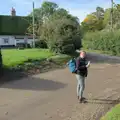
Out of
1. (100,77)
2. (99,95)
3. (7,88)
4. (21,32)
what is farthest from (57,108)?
(21,32)

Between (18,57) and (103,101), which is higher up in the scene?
(18,57)

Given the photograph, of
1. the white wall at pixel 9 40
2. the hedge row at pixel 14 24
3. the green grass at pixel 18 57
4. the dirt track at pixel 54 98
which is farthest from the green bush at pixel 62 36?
the hedge row at pixel 14 24

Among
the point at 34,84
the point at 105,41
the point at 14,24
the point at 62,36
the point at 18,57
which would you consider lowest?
the point at 34,84

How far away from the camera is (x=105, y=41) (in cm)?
4300

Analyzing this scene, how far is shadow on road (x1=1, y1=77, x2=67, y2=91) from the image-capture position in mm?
Result: 13852

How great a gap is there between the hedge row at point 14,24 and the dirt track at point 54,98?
154ft

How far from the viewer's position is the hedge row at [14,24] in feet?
206

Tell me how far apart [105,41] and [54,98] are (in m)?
32.2

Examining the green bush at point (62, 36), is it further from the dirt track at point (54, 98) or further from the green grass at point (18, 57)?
the dirt track at point (54, 98)

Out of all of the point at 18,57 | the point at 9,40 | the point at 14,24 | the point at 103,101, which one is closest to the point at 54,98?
the point at 103,101

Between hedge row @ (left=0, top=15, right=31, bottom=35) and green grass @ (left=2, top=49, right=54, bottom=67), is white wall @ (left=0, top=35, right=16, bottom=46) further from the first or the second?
green grass @ (left=2, top=49, right=54, bottom=67)

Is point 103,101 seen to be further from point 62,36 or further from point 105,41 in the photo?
point 105,41

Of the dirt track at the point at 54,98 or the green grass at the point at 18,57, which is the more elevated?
the green grass at the point at 18,57

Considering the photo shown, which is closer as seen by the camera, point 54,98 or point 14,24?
point 54,98
